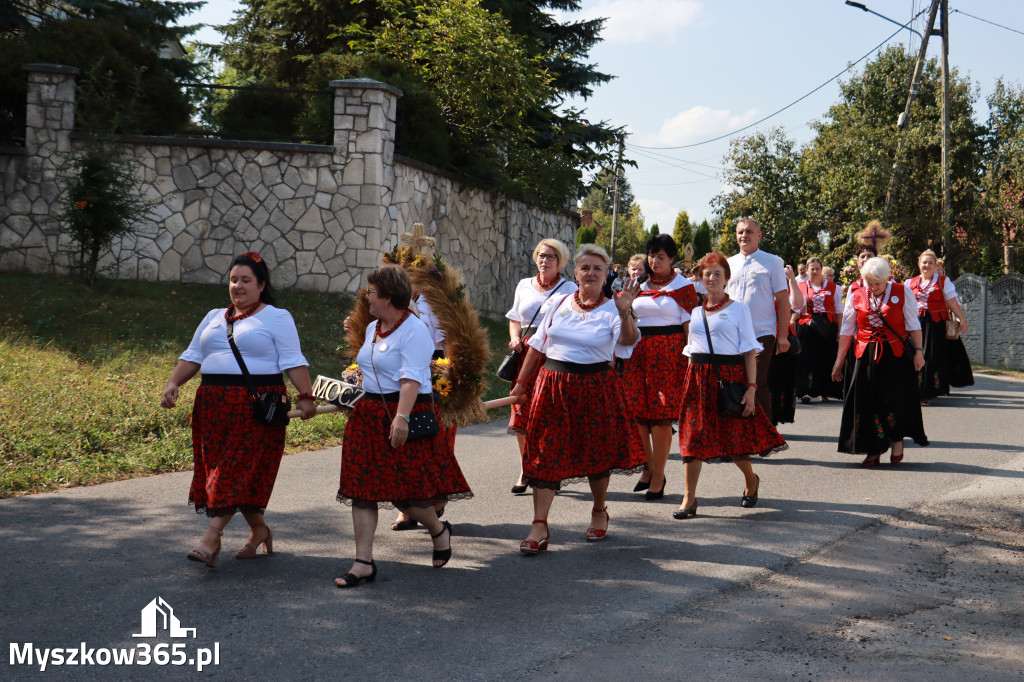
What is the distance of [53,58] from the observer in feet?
51.7

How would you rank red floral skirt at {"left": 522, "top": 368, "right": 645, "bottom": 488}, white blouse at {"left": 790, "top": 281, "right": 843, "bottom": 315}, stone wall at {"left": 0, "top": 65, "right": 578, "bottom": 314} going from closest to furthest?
red floral skirt at {"left": 522, "top": 368, "right": 645, "bottom": 488}, white blouse at {"left": 790, "top": 281, "right": 843, "bottom": 315}, stone wall at {"left": 0, "top": 65, "right": 578, "bottom": 314}

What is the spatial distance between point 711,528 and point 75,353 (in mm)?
7766

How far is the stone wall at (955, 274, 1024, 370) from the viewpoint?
26469 mm

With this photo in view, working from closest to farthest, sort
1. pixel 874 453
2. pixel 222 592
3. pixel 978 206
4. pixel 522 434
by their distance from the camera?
pixel 222 592 < pixel 522 434 < pixel 874 453 < pixel 978 206

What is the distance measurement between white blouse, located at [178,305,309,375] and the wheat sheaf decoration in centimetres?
74

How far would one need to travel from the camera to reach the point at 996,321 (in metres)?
27.2

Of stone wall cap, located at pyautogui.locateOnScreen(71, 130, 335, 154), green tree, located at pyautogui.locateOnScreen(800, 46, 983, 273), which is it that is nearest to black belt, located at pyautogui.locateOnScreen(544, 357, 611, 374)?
stone wall cap, located at pyautogui.locateOnScreen(71, 130, 335, 154)

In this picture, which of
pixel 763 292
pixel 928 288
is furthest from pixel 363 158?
pixel 763 292

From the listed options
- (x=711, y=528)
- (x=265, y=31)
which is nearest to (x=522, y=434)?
(x=711, y=528)

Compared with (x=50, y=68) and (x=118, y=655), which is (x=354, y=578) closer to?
(x=118, y=655)

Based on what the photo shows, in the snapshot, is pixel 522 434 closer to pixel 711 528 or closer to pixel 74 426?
pixel 711 528

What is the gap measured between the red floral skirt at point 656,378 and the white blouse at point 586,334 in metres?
1.59

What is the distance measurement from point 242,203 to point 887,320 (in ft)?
33.6

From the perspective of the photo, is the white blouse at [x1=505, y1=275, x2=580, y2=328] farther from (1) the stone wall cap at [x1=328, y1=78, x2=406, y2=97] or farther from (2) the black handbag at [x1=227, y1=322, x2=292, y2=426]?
(1) the stone wall cap at [x1=328, y1=78, x2=406, y2=97]
